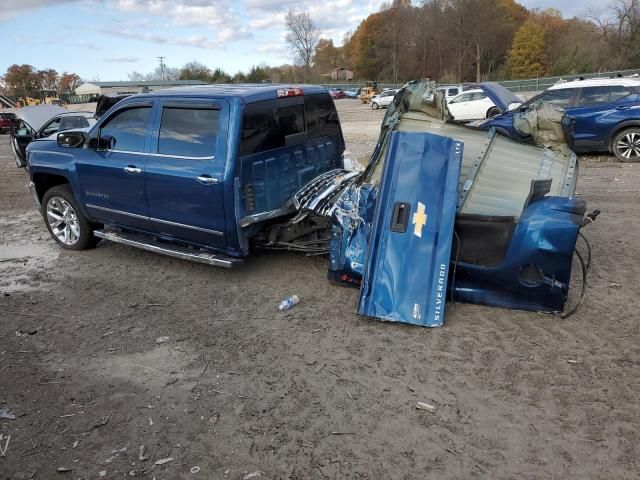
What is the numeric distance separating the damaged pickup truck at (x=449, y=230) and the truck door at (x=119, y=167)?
2.03 m

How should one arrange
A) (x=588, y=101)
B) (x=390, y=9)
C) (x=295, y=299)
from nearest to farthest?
(x=295, y=299) < (x=588, y=101) < (x=390, y=9)

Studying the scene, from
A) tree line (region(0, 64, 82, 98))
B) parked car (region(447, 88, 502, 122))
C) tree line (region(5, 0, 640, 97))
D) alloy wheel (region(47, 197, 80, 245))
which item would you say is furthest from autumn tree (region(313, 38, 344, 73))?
alloy wheel (region(47, 197, 80, 245))

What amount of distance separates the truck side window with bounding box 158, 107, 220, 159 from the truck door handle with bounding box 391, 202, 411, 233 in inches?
69.3

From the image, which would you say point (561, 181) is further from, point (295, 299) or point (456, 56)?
point (456, 56)

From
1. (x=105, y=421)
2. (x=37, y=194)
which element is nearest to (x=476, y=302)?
(x=105, y=421)

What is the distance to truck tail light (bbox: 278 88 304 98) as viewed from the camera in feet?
16.7

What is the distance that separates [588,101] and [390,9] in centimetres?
8849

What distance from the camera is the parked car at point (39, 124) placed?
1283cm

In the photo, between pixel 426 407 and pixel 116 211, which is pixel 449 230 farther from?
pixel 116 211

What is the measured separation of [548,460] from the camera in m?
2.69

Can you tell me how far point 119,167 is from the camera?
5426mm

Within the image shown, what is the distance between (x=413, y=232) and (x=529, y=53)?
69.4 meters

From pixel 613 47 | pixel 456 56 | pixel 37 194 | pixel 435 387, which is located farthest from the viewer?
pixel 456 56

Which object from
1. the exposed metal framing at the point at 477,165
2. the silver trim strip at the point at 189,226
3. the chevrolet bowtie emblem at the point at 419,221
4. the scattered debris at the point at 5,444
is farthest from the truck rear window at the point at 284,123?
the scattered debris at the point at 5,444
